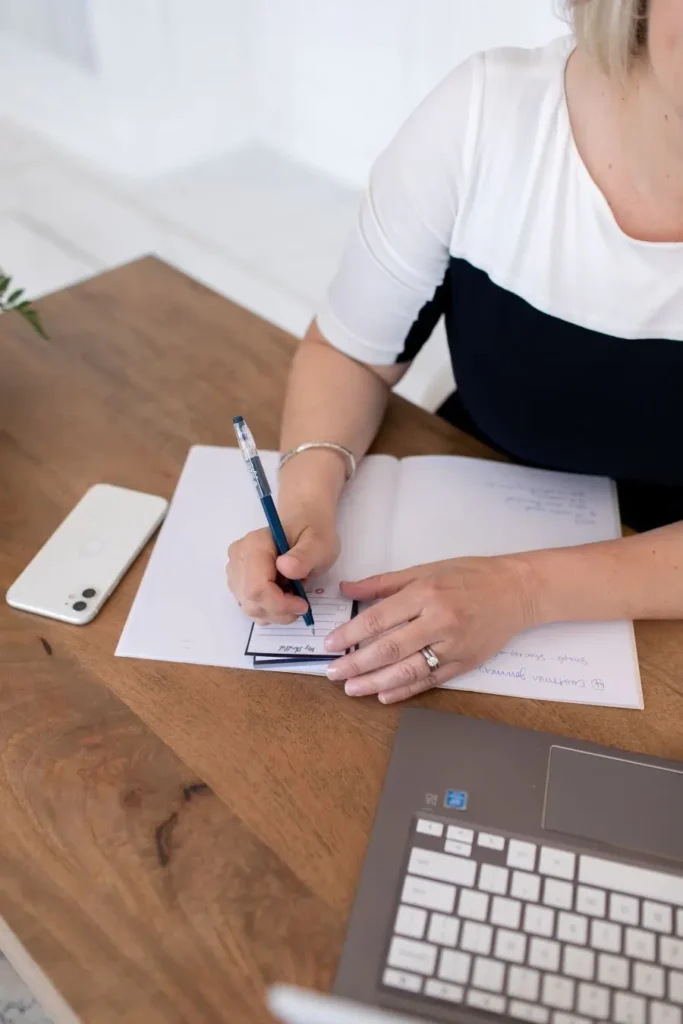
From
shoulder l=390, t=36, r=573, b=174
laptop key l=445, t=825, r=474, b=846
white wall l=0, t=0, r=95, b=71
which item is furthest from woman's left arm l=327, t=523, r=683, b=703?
white wall l=0, t=0, r=95, b=71

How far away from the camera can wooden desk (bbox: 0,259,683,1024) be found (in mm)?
521

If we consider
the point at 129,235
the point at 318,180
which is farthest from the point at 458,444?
the point at 318,180

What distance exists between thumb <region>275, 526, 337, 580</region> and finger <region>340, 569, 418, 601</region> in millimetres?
32

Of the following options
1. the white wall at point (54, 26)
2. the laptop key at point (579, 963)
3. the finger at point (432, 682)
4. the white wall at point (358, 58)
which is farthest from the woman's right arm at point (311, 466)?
the white wall at point (54, 26)

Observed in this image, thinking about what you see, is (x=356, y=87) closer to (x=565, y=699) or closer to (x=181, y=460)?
(x=181, y=460)

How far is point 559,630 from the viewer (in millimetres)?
722

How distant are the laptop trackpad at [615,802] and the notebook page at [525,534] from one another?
0.20ft

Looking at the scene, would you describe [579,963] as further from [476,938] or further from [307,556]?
[307,556]

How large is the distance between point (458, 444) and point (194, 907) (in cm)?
54

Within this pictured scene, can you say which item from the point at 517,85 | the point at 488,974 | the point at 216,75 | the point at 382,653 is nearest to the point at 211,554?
the point at 382,653

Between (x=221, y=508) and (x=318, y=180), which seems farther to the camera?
(x=318, y=180)

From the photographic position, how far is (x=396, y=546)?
2.58 feet

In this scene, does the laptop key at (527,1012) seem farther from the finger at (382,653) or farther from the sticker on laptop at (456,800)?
the finger at (382,653)

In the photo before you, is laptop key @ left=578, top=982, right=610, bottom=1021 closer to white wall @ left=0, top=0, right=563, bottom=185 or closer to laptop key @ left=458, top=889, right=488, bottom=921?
laptop key @ left=458, top=889, right=488, bottom=921
